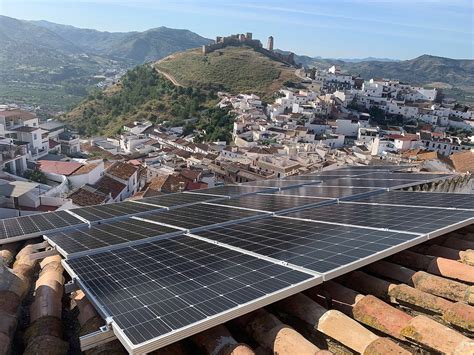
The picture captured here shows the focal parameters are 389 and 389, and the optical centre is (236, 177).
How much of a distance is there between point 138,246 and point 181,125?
10030cm

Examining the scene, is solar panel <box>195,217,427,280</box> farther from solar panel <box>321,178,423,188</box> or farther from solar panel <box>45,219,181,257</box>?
solar panel <box>321,178,423,188</box>

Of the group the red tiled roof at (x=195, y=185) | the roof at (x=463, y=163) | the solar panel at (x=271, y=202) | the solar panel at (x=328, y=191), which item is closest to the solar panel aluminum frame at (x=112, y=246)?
the solar panel at (x=271, y=202)

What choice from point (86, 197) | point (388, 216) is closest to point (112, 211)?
point (388, 216)

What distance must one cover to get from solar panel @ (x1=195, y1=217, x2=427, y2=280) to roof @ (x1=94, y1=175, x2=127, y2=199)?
1236 inches

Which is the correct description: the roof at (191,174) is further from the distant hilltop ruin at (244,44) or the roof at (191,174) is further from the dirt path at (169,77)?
the distant hilltop ruin at (244,44)

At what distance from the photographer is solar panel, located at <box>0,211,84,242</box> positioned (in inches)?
425

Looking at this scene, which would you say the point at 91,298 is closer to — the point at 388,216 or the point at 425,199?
the point at 388,216

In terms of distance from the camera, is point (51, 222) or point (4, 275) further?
point (51, 222)

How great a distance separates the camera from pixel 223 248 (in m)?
8.17

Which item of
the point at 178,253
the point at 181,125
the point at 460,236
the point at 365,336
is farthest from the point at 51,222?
the point at 181,125

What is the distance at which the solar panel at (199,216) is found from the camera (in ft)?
35.1

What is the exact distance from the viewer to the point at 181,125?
10694cm

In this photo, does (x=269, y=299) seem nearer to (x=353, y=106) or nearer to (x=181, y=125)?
(x=181, y=125)

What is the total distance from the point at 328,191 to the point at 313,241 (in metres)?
6.77
